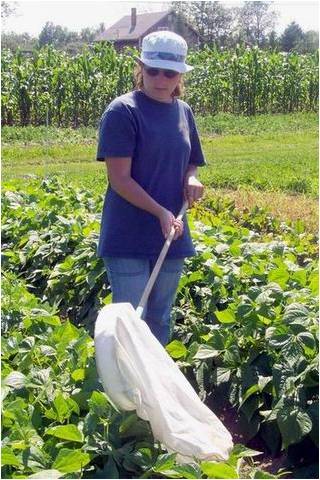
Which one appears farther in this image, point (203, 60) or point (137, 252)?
point (203, 60)

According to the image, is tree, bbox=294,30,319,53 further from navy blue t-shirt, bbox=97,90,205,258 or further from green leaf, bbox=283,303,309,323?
green leaf, bbox=283,303,309,323

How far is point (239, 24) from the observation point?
1865 inches

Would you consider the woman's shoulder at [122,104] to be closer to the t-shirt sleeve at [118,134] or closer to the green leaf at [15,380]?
the t-shirt sleeve at [118,134]

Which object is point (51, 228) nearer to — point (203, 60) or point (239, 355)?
point (239, 355)

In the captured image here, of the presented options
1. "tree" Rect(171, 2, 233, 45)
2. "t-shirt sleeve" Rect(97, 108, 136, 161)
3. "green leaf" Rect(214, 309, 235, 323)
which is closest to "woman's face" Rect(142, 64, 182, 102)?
"t-shirt sleeve" Rect(97, 108, 136, 161)

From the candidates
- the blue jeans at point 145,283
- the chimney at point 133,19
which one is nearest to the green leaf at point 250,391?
the blue jeans at point 145,283

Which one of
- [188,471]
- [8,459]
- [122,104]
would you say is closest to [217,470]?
[188,471]

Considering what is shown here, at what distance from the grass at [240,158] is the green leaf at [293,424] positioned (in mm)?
4304

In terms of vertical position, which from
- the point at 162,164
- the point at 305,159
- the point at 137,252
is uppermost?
the point at 162,164

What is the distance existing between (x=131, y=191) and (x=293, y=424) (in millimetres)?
1082

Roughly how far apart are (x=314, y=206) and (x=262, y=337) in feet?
16.1

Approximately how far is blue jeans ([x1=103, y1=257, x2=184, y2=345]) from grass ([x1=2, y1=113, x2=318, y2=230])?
12.4 ft

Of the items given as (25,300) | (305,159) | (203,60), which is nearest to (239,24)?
(203,60)

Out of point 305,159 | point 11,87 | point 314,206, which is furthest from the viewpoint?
point 11,87
